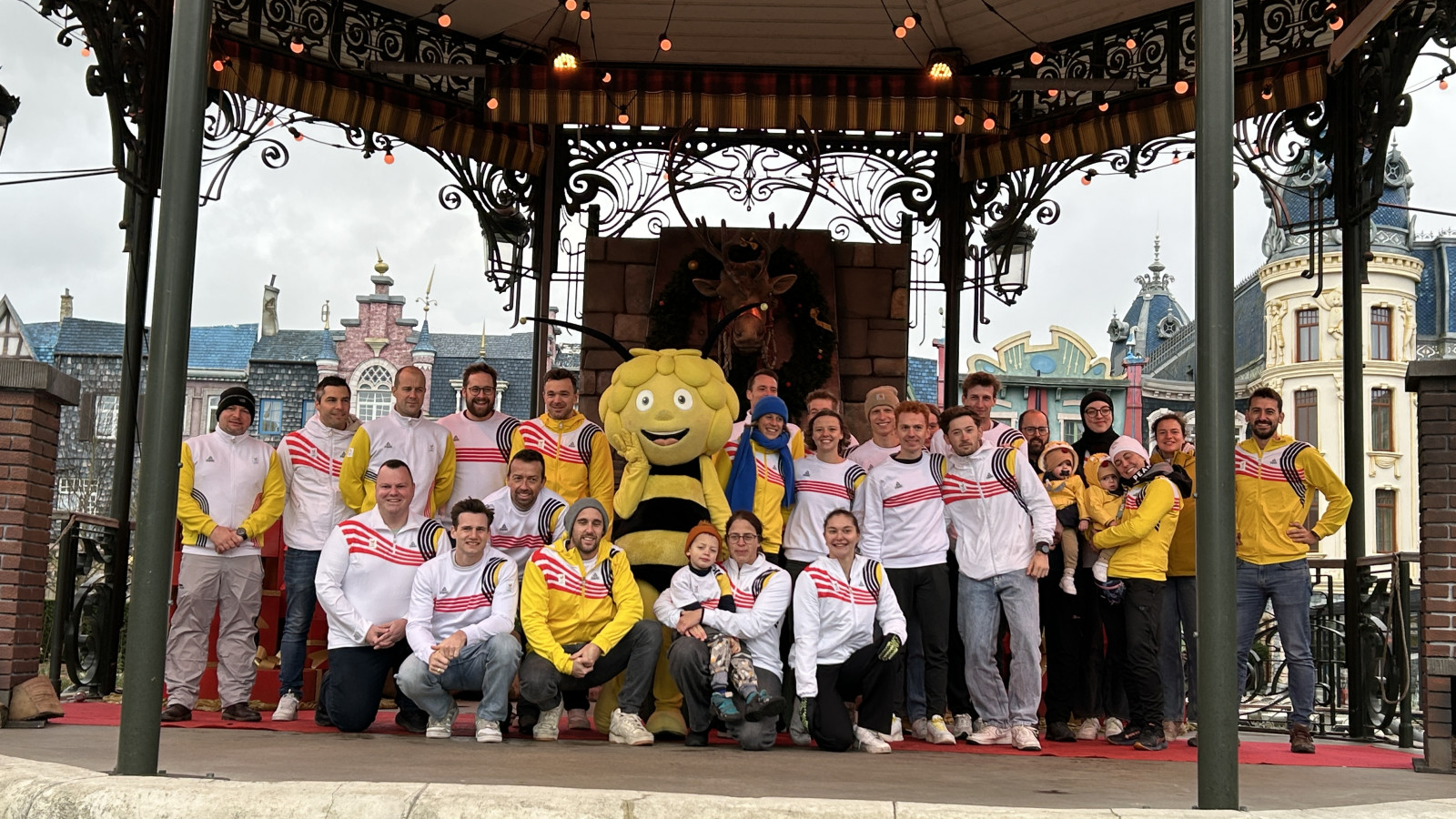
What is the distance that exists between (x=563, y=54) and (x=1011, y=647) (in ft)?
17.3

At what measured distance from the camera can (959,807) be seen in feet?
13.8

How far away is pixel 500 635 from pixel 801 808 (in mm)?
2782

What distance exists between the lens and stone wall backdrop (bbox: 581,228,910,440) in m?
11.5

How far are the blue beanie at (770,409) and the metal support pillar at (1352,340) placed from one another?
122 inches

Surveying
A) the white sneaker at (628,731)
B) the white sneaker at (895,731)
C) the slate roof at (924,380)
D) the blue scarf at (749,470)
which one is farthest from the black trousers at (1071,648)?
the slate roof at (924,380)

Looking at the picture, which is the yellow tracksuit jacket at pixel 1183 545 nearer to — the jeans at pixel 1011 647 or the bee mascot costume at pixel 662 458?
the jeans at pixel 1011 647

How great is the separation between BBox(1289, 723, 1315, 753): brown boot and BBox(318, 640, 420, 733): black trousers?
4288 millimetres

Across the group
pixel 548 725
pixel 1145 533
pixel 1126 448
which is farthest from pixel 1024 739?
pixel 548 725

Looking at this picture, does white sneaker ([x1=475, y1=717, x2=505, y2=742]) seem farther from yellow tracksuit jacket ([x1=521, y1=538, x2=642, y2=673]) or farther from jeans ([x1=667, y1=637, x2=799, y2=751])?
jeans ([x1=667, y1=637, x2=799, y2=751])

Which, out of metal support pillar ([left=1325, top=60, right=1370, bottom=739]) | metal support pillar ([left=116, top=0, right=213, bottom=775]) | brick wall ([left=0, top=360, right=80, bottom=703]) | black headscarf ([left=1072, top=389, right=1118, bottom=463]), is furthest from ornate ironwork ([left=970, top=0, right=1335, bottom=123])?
brick wall ([left=0, top=360, right=80, bottom=703])

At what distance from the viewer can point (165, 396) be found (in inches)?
184

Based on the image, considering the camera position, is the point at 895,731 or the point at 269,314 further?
the point at 269,314

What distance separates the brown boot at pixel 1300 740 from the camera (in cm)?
715

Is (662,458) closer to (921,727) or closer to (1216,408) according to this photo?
(921,727)
